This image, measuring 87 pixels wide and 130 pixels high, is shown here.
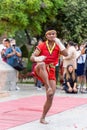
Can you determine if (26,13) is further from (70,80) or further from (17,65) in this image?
(70,80)

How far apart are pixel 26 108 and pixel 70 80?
4.26 metres

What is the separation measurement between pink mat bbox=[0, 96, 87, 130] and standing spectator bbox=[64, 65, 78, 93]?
1.34m

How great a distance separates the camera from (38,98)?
13.9 m

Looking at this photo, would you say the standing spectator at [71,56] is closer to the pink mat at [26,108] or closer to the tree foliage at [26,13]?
the pink mat at [26,108]

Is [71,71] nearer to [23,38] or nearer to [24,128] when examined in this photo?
[24,128]

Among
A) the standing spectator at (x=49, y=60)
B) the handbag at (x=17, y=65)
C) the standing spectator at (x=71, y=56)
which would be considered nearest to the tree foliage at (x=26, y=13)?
the handbag at (x=17, y=65)

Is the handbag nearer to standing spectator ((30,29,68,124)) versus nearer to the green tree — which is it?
the green tree

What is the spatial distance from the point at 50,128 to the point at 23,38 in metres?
21.3

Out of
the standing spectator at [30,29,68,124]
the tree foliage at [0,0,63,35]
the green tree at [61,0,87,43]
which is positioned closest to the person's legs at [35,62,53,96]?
the standing spectator at [30,29,68,124]

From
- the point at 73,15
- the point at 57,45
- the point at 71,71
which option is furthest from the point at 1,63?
the point at 57,45

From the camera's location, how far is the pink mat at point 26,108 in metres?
9.71

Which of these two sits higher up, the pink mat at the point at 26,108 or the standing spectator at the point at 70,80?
the standing spectator at the point at 70,80

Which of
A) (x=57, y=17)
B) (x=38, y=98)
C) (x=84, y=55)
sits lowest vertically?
(x=38, y=98)

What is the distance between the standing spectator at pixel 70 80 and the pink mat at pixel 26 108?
1340 millimetres
